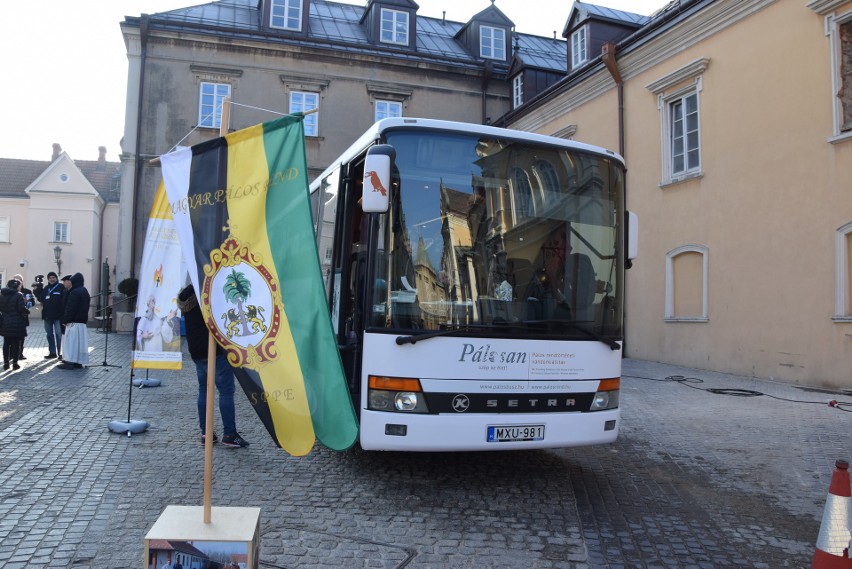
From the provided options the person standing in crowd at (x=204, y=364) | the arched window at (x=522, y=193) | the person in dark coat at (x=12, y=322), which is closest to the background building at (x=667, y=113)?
the person standing in crowd at (x=204, y=364)

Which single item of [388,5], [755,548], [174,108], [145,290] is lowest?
[755,548]

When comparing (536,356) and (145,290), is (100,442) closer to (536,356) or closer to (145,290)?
(145,290)

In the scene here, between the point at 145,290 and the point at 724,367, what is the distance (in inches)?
440

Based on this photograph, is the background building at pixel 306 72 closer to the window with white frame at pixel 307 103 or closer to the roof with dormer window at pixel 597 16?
the window with white frame at pixel 307 103

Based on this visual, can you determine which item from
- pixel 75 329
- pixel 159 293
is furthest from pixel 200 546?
pixel 75 329

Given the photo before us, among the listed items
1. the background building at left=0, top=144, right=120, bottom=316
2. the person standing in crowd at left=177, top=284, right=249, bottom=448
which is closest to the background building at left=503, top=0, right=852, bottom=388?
the person standing in crowd at left=177, top=284, right=249, bottom=448

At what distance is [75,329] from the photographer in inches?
494

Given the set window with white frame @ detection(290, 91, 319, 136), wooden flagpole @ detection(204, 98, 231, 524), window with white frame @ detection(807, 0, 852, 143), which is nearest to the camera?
wooden flagpole @ detection(204, 98, 231, 524)

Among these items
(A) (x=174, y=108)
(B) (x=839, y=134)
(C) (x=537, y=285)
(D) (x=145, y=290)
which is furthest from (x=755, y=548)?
(A) (x=174, y=108)

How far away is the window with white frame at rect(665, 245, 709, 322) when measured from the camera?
47.9 ft

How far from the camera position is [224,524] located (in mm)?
3213

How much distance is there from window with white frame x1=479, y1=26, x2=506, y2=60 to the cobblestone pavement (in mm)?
22817

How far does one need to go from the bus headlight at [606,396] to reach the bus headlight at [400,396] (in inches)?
59.8

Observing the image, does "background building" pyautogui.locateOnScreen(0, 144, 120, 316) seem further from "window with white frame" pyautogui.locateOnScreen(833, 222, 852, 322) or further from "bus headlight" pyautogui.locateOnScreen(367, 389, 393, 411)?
"bus headlight" pyautogui.locateOnScreen(367, 389, 393, 411)
